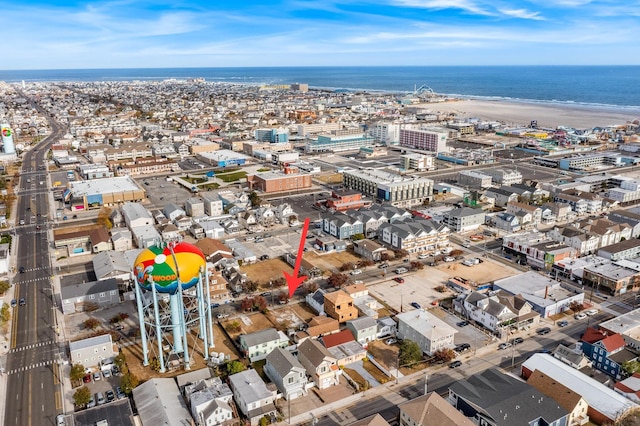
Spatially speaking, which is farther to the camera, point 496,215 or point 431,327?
point 496,215

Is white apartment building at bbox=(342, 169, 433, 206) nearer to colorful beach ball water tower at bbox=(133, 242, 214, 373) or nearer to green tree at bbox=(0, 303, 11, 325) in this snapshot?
colorful beach ball water tower at bbox=(133, 242, 214, 373)

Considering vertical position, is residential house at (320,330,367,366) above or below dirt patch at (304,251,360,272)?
above

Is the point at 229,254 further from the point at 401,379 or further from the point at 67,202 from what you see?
the point at 67,202

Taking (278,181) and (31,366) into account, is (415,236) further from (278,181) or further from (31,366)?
(31,366)

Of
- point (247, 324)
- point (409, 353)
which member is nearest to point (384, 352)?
point (409, 353)

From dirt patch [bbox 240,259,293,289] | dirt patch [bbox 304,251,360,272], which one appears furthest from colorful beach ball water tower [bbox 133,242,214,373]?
dirt patch [bbox 304,251,360,272]

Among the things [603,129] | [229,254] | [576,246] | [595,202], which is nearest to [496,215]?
[576,246]

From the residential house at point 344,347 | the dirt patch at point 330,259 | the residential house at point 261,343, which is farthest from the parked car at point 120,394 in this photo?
the dirt patch at point 330,259
